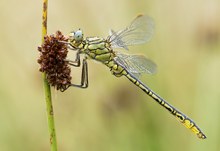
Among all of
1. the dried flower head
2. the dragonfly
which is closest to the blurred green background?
the dragonfly

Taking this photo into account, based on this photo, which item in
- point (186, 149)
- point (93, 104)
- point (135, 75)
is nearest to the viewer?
point (135, 75)

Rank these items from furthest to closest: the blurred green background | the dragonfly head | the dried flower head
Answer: the blurred green background → the dragonfly head → the dried flower head

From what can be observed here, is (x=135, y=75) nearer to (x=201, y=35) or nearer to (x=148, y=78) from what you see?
(x=148, y=78)

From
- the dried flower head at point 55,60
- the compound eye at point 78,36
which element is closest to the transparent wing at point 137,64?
the compound eye at point 78,36

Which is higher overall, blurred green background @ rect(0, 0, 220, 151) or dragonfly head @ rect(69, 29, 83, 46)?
dragonfly head @ rect(69, 29, 83, 46)

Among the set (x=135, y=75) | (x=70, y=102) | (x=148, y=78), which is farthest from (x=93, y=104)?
(x=135, y=75)

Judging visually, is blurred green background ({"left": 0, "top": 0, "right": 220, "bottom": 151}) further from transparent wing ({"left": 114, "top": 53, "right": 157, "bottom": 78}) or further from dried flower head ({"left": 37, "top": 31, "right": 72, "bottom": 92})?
dried flower head ({"left": 37, "top": 31, "right": 72, "bottom": 92})
